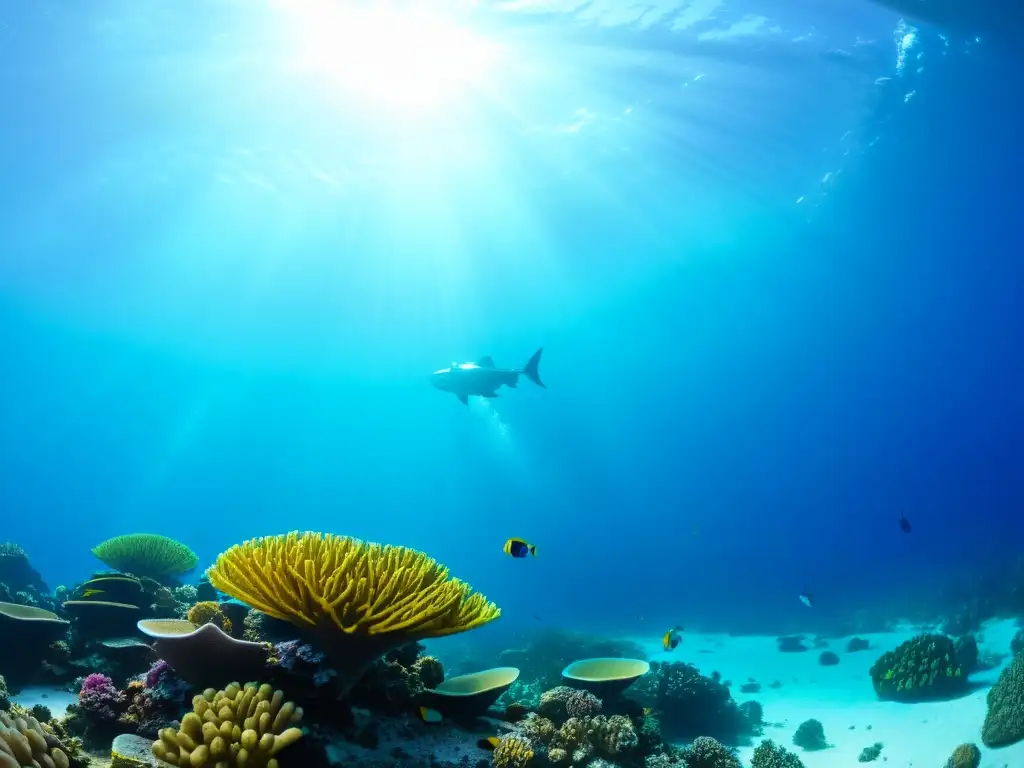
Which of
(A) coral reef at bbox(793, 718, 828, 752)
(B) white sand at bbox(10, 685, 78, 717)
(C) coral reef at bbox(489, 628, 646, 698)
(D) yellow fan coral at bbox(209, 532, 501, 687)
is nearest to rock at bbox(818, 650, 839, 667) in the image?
(C) coral reef at bbox(489, 628, 646, 698)

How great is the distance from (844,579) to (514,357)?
43268 mm

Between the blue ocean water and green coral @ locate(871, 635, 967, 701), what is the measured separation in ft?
65.7

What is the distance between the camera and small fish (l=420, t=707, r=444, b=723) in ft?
13.9

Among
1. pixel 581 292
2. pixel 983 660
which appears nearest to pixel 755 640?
pixel 983 660

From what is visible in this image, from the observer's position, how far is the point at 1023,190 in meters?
39.3

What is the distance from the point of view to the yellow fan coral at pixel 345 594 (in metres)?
3.30

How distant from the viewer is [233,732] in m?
2.91

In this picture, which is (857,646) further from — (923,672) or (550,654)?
(550,654)

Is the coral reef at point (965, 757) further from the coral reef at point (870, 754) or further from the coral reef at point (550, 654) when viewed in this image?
the coral reef at point (550, 654)

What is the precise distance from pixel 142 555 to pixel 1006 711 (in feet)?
49.9

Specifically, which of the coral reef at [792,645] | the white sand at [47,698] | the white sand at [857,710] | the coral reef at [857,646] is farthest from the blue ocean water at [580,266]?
the white sand at [47,698]

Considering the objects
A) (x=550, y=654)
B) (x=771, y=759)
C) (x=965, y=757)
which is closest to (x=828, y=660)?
(x=550, y=654)

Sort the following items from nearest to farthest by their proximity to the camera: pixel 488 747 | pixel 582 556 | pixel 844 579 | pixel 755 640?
pixel 488 747, pixel 755 640, pixel 844 579, pixel 582 556

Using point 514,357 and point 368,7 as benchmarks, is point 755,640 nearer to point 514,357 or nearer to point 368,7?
point 368,7
